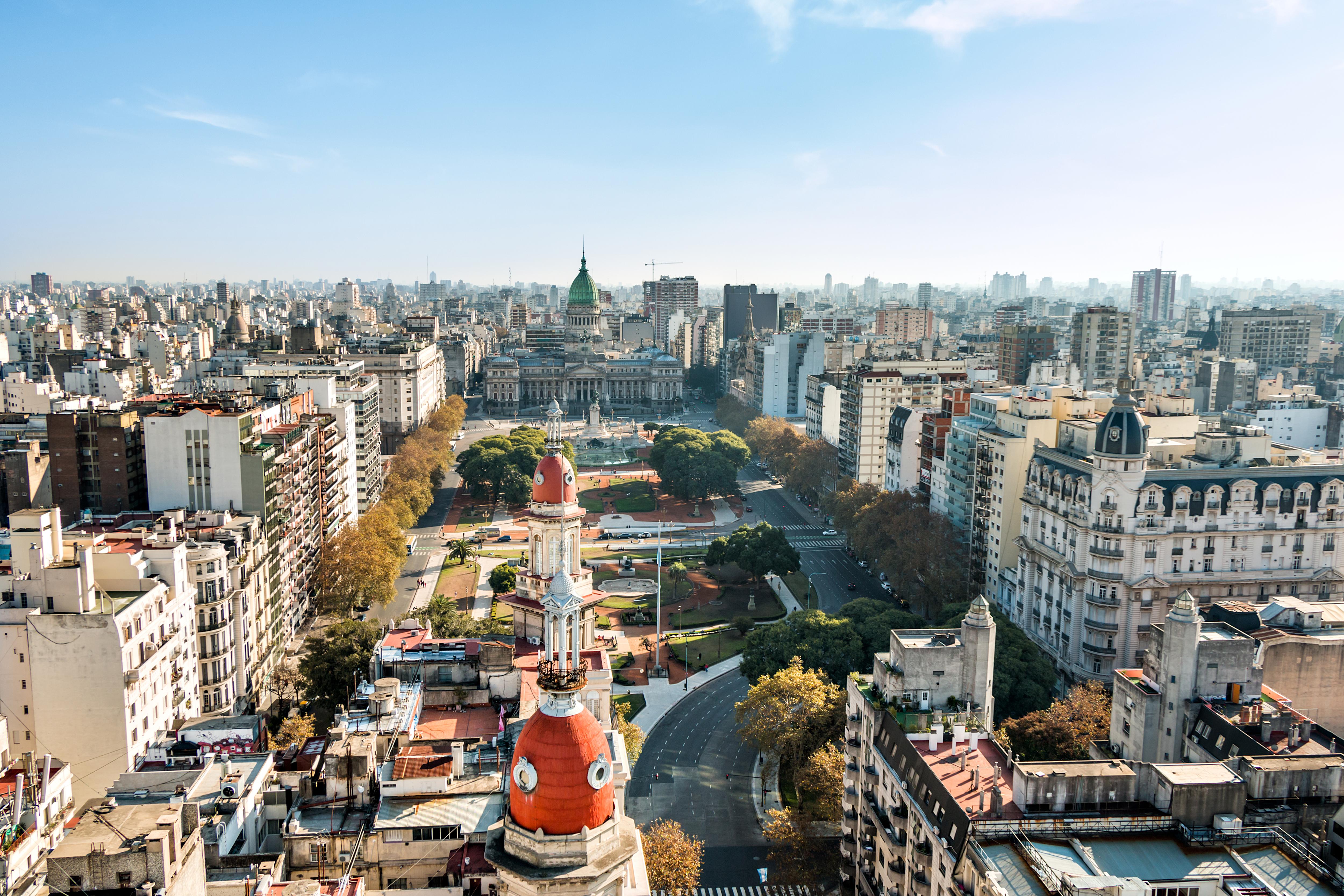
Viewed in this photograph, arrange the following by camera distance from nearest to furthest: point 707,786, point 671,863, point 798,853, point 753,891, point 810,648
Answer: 1. point 671,863
2. point 798,853
3. point 753,891
4. point 707,786
5. point 810,648

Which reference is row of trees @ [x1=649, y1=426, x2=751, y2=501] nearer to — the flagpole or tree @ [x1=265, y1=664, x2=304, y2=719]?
the flagpole

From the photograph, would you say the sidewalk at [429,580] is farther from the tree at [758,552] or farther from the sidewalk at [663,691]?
the tree at [758,552]

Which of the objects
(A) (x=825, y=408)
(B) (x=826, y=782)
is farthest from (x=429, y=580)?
(A) (x=825, y=408)

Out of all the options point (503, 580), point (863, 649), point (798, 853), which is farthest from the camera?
point (503, 580)

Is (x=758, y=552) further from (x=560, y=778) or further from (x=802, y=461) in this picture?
(x=560, y=778)

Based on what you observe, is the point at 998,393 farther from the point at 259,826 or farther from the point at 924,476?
the point at 259,826

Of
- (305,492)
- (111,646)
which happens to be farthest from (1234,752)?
(305,492)

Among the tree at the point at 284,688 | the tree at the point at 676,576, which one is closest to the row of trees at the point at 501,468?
the tree at the point at 676,576
